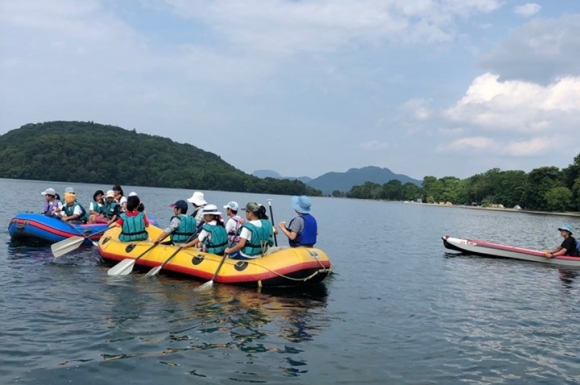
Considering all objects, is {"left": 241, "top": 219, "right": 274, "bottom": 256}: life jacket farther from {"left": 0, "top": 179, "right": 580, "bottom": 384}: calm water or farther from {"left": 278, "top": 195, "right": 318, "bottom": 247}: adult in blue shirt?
{"left": 0, "top": 179, "right": 580, "bottom": 384}: calm water

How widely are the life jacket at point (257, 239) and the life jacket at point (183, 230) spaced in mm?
1996

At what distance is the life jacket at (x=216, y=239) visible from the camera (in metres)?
11.7

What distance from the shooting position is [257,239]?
37.4 ft

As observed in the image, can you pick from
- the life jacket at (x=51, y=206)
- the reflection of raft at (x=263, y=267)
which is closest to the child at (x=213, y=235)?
the reflection of raft at (x=263, y=267)

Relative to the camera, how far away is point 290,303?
10.5m

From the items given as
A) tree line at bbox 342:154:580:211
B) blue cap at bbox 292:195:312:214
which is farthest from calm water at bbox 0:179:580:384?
tree line at bbox 342:154:580:211

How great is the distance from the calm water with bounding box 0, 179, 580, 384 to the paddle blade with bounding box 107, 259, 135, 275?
26 centimetres

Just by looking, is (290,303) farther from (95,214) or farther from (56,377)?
(95,214)

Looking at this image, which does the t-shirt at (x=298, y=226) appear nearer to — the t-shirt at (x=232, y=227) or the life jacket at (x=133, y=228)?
the t-shirt at (x=232, y=227)

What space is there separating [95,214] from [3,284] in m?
7.74

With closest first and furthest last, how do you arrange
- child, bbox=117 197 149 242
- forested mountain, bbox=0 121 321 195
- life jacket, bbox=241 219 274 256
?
life jacket, bbox=241 219 274 256 < child, bbox=117 197 149 242 < forested mountain, bbox=0 121 321 195

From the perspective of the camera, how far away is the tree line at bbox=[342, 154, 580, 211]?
93812mm

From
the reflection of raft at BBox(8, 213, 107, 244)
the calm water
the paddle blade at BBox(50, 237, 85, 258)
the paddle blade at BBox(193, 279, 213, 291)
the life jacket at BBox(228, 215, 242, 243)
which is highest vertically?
the life jacket at BBox(228, 215, 242, 243)

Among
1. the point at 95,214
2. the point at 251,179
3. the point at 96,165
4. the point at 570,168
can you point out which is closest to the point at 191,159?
the point at 251,179
